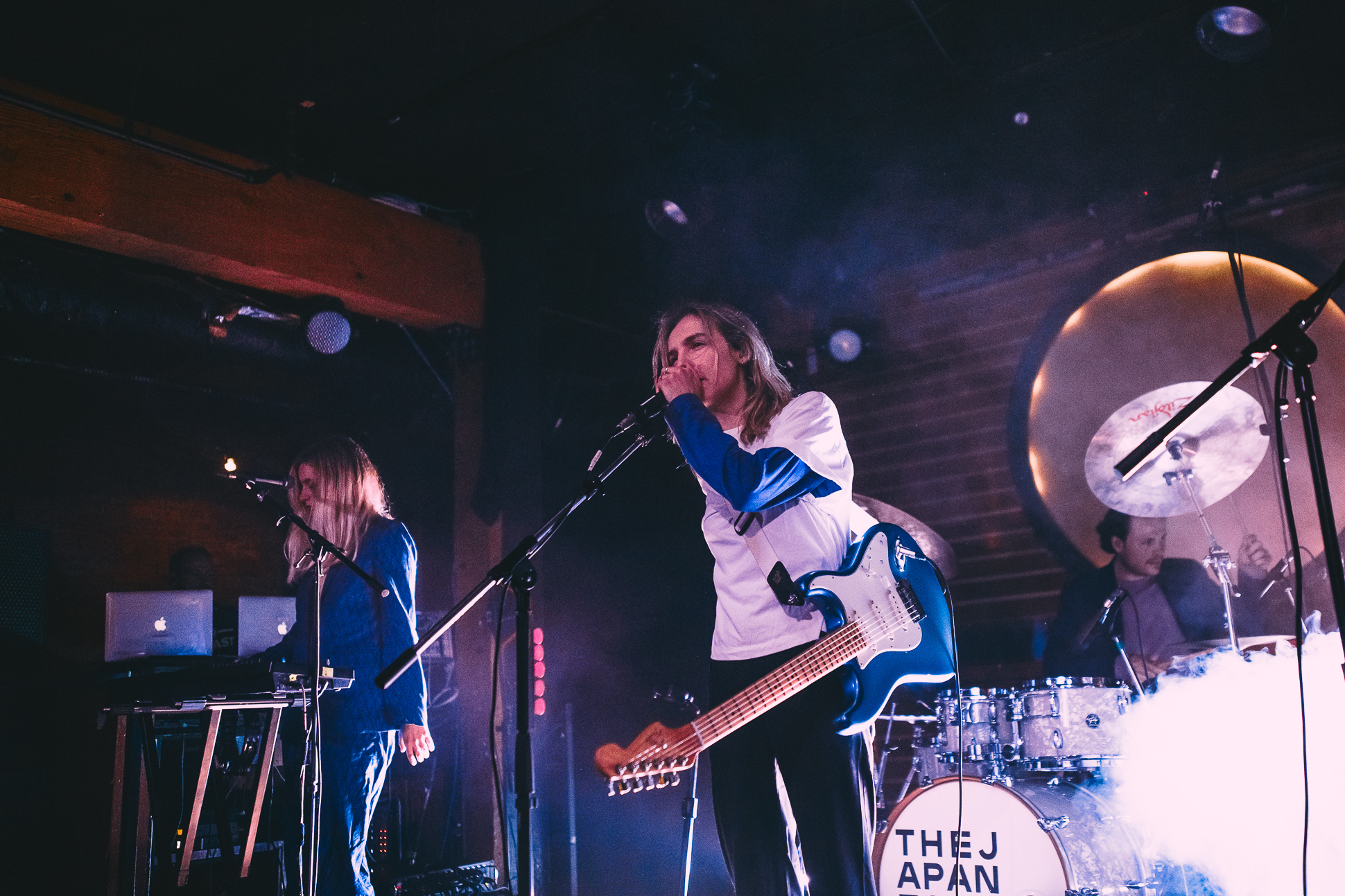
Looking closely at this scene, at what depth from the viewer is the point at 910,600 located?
273 cm

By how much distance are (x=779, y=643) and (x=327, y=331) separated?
3.86 metres

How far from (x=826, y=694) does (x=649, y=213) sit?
3.87 metres

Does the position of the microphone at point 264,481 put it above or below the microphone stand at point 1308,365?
above


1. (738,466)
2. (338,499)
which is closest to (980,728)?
(738,466)

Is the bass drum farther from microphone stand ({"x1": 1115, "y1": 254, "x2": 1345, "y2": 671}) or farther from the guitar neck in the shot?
microphone stand ({"x1": 1115, "y1": 254, "x2": 1345, "y2": 671})

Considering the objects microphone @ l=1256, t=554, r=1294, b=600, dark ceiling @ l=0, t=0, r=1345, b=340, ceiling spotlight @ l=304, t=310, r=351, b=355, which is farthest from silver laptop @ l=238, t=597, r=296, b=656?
microphone @ l=1256, t=554, r=1294, b=600

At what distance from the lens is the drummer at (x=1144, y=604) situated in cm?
499

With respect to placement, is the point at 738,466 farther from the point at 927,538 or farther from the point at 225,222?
the point at 225,222

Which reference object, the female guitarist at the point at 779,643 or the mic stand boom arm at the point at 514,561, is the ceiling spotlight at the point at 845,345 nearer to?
the female guitarist at the point at 779,643

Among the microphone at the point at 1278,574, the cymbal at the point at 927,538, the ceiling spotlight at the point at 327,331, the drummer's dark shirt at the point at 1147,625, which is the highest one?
the ceiling spotlight at the point at 327,331

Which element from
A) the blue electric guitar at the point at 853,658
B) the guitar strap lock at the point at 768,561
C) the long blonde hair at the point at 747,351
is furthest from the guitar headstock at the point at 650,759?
the long blonde hair at the point at 747,351

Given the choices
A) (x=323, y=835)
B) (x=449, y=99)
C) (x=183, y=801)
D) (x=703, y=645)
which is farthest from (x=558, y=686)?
(x=449, y=99)

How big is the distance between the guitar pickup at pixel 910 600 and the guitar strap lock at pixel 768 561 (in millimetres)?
289

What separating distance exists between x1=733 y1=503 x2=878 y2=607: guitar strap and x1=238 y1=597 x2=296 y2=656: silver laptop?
2.70 metres
